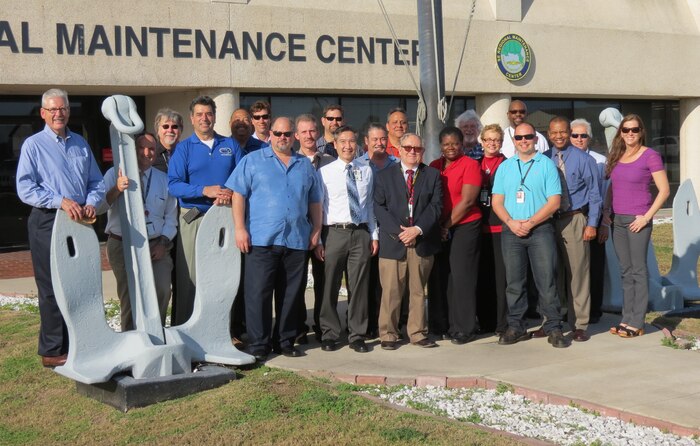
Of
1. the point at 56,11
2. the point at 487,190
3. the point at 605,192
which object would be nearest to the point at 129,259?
the point at 487,190

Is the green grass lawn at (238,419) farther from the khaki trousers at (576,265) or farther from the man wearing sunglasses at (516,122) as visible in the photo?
the man wearing sunglasses at (516,122)

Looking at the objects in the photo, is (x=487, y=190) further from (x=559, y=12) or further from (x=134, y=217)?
(x=559, y=12)

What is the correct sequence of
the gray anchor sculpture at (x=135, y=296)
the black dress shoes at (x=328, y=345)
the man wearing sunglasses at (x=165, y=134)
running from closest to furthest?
the gray anchor sculpture at (x=135, y=296)
the man wearing sunglasses at (x=165, y=134)
the black dress shoes at (x=328, y=345)

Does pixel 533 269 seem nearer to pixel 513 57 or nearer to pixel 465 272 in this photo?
pixel 465 272

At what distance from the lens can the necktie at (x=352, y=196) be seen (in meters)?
7.77

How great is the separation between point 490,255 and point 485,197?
58 cm

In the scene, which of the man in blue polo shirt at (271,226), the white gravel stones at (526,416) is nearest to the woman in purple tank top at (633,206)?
the white gravel stones at (526,416)

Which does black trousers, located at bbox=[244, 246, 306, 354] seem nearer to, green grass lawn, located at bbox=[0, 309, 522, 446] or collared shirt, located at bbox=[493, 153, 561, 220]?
green grass lawn, located at bbox=[0, 309, 522, 446]

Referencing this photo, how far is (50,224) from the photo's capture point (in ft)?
22.8

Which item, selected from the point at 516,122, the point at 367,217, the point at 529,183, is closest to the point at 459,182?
the point at 529,183

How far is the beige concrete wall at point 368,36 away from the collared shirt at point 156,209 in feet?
26.5

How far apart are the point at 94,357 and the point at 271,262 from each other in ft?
5.08

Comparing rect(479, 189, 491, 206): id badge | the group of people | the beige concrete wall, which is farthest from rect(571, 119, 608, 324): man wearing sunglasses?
the beige concrete wall

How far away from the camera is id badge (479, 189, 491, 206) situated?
837cm
